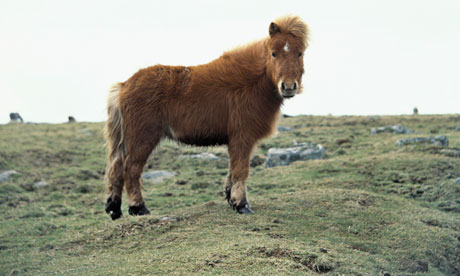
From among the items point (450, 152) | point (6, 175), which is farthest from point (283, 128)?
point (6, 175)

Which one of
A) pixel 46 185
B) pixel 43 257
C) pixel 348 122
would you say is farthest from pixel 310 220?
pixel 348 122

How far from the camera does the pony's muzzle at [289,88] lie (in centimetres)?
819

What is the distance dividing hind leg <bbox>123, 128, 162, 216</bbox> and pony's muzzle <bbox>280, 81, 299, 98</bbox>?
8.47 feet

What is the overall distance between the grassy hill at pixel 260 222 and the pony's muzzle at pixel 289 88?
2243 mm

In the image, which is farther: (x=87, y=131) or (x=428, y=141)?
(x=87, y=131)

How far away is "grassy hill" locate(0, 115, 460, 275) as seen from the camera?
6746 millimetres

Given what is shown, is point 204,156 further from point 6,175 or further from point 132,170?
point 132,170

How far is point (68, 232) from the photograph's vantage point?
10.2 m

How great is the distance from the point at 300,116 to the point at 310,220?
74.0 feet

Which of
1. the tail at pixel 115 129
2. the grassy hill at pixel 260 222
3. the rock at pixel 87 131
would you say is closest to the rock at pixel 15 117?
the rock at pixel 87 131

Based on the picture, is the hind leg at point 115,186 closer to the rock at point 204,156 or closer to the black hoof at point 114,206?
the black hoof at point 114,206

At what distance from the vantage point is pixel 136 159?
9141 mm

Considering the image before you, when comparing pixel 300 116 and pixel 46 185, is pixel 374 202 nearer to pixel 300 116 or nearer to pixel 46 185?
pixel 46 185

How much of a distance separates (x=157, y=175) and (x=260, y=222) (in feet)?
29.1
